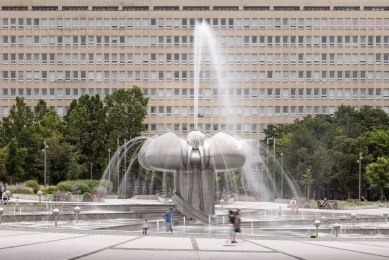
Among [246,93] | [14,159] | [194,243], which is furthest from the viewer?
[246,93]

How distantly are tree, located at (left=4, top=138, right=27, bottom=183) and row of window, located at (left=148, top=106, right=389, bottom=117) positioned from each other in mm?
31421

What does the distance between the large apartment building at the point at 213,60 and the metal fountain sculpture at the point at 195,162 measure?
239 ft

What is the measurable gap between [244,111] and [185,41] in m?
14.7

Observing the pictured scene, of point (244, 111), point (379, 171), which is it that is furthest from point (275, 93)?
point (379, 171)

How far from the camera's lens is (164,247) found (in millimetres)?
21391

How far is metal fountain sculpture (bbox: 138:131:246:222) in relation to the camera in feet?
118

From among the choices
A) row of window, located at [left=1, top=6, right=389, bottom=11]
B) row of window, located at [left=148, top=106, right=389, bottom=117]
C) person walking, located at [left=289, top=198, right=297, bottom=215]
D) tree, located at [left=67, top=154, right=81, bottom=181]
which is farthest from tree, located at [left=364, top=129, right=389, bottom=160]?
row of window, located at [left=1, top=6, right=389, bottom=11]

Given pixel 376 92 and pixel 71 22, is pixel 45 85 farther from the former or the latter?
pixel 376 92

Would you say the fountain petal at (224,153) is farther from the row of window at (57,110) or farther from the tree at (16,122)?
the row of window at (57,110)

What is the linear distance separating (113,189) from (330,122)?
31.9 m

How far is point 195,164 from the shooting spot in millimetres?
36750

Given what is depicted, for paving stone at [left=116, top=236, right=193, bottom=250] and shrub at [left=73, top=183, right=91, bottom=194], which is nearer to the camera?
paving stone at [left=116, top=236, right=193, bottom=250]

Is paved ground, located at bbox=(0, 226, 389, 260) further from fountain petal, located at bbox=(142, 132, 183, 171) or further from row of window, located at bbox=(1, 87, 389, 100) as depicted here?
row of window, located at bbox=(1, 87, 389, 100)

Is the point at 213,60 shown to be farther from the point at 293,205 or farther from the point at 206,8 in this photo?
the point at 293,205
